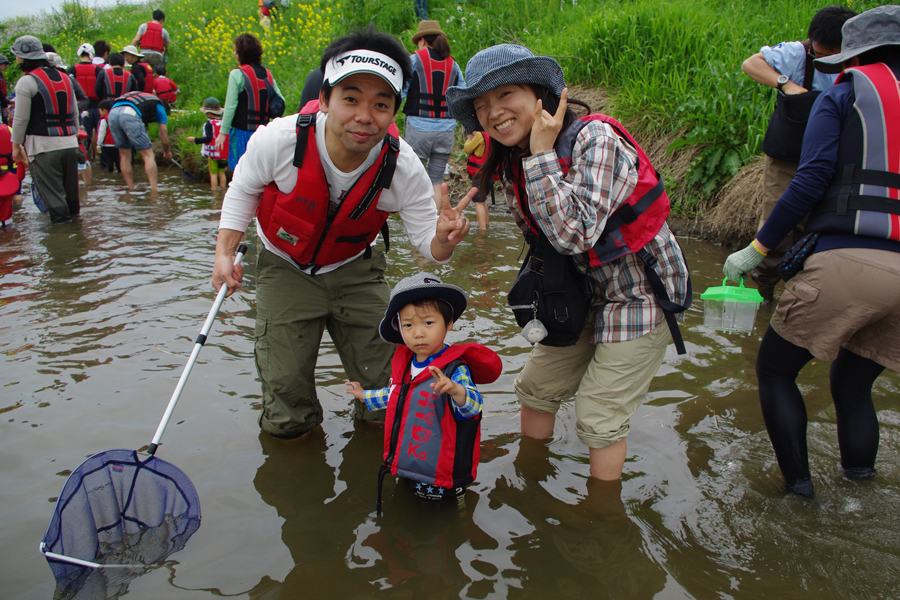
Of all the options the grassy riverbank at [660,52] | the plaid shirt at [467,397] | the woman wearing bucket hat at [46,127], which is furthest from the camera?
the woman wearing bucket hat at [46,127]

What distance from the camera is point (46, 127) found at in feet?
26.6

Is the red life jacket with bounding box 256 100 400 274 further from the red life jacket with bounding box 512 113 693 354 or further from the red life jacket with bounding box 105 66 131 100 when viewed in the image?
the red life jacket with bounding box 105 66 131 100

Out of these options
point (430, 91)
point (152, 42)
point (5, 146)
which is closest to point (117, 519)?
point (430, 91)

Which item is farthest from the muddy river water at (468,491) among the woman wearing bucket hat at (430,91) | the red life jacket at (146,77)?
the red life jacket at (146,77)

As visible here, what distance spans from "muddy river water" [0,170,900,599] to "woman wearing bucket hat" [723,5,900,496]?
0.50 metres

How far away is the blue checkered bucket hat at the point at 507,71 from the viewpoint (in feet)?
8.39

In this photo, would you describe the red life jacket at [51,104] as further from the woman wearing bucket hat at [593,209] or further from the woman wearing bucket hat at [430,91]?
the woman wearing bucket hat at [593,209]

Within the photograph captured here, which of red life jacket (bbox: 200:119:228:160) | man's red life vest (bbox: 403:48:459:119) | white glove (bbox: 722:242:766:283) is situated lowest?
white glove (bbox: 722:242:766:283)

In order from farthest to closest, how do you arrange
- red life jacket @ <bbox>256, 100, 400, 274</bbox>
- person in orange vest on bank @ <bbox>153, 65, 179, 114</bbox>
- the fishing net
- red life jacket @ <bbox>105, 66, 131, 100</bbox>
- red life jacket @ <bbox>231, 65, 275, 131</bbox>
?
person in orange vest on bank @ <bbox>153, 65, 179, 114</bbox>
red life jacket @ <bbox>105, 66, 131, 100</bbox>
red life jacket @ <bbox>231, 65, 275, 131</bbox>
red life jacket @ <bbox>256, 100, 400, 274</bbox>
the fishing net

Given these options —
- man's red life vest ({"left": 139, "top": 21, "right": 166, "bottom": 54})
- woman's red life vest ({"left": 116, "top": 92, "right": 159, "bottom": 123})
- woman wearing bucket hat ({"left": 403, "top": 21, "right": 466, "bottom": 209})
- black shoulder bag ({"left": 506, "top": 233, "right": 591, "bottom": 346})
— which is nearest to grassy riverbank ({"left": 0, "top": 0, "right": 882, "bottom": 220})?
woman's red life vest ({"left": 116, "top": 92, "right": 159, "bottom": 123})

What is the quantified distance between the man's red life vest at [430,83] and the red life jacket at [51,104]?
4.54 meters

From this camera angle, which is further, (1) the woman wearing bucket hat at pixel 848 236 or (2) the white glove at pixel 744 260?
(2) the white glove at pixel 744 260

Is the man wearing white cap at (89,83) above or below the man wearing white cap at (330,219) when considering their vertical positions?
above

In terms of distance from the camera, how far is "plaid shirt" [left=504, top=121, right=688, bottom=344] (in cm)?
245
